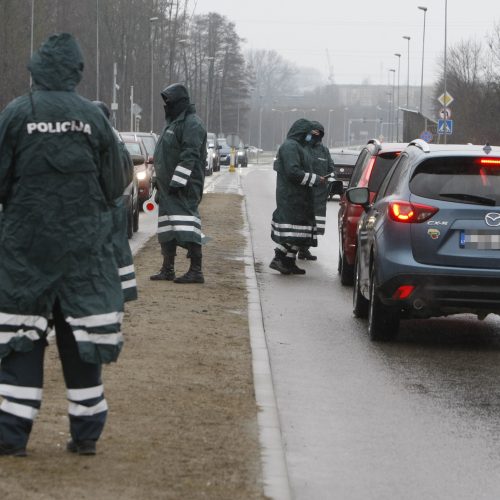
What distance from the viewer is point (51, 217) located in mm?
6414

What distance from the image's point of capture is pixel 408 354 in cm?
1094

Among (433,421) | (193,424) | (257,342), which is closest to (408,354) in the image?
(257,342)

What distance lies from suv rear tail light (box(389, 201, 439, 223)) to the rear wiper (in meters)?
0.18

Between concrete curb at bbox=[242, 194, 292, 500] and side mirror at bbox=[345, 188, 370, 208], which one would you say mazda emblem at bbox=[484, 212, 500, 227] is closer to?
concrete curb at bbox=[242, 194, 292, 500]

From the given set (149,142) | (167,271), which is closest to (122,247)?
(167,271)

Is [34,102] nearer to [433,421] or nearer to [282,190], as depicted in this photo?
[433,421]

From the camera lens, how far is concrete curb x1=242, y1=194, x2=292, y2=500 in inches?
249

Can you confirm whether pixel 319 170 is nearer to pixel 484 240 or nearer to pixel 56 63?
pixel 484 240

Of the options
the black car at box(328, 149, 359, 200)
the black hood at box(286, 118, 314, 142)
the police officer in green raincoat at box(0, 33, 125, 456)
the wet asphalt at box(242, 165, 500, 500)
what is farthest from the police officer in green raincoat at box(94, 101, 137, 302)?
the black car at box(328, 149, 359, 200)

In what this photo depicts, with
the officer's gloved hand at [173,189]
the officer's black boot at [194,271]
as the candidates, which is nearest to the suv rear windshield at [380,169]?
the officer's black boot at [194,271]

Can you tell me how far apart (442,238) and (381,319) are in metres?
1.00

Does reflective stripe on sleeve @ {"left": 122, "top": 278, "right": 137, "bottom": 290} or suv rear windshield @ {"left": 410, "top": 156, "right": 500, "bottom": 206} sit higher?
suv rear windshield @ {"left": 410, "top": 156, "right": 500, "bottom": 206}

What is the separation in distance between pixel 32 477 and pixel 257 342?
Result: 15.9ft

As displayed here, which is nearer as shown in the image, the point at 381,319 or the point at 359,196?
the point at 381,319
